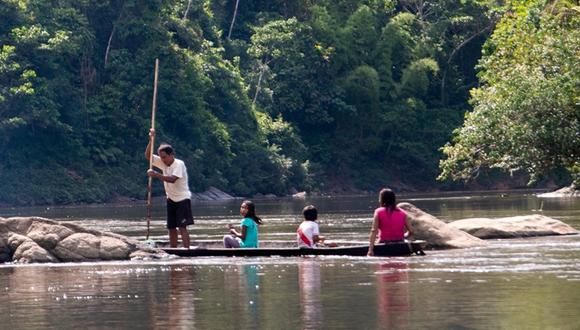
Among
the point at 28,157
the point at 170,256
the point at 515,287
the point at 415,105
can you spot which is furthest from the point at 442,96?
the point at 515,287

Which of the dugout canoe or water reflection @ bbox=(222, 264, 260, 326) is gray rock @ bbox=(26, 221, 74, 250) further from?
water reflection @ bbox=(222, 264, 260, 326)

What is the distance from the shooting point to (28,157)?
233ft

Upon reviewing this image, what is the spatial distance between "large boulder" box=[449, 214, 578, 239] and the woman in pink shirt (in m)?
4.60

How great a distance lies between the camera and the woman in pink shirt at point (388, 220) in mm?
23922

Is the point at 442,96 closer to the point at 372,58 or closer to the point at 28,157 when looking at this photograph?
the point at 372,58

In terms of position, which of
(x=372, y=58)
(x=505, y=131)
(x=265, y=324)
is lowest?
(x=265, y=324)

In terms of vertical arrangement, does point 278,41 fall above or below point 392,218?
above

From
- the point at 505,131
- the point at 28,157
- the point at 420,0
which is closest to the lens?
the point at 505,131

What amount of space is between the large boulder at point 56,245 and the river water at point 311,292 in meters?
0.56

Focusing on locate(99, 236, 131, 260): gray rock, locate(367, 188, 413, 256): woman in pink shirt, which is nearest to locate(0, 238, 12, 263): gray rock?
locate(99, 236, 131, 260): gray rock

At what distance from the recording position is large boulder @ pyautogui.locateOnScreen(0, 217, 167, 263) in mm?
24766

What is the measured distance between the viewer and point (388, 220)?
24031 mm

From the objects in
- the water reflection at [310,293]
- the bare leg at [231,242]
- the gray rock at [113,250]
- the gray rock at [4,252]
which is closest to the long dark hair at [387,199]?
the water reflection at [310,293]

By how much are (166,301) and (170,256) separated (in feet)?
24.6
